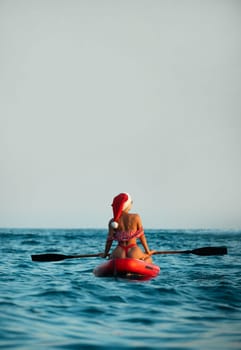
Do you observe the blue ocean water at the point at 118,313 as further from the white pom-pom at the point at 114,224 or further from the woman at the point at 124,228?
the white pom-pom at the point at 114,224

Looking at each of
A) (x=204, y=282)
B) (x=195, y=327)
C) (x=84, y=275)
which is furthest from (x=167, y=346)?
(x=84, y=275)

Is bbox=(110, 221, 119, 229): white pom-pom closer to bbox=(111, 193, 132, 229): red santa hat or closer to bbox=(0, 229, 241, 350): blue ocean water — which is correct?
bbox=(111, 193, 132, 229): red santa hat

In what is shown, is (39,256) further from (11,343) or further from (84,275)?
(11,343)

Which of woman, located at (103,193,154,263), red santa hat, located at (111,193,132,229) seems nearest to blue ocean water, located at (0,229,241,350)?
woman, located at (103,193,154,263)

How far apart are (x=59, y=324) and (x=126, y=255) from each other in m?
3.48

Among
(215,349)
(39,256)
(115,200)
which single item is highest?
(115,200)

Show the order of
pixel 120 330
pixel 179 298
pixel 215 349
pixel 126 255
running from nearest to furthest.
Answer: pixel 215 349
pixel 120 330
pixel 179 298
pixel 126 255

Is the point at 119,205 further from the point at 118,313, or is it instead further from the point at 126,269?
the point at 118,313

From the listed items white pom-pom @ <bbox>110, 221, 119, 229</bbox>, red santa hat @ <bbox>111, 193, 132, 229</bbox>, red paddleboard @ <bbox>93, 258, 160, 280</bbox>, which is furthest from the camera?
red santa hat @ <bbox>111, 193, 132, 229</bbox>

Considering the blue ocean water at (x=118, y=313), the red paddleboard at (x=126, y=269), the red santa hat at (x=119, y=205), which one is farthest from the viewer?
the red santa hat at (x=119, y=205)

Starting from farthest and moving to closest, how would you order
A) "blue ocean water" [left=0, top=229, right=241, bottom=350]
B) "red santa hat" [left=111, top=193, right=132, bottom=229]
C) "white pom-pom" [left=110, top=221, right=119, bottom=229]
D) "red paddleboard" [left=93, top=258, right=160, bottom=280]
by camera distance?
"red santa hat" [left=111, top=193, right=132, bottom=229] → "white pom-pom" [left=110, top=221, right=119, bottom=229] → "red paddleboard" [left=93, top=258, right=160, bottom=280] → "blue ocean water" [left=0, top=229, right=241, bottom=350]

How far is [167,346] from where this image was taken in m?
5.47

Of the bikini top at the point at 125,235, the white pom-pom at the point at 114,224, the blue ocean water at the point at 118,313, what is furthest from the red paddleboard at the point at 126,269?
the white pom-pom at the point at 114,224

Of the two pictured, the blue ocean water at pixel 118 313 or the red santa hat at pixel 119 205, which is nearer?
the blue ocean water at pixel 118 313
